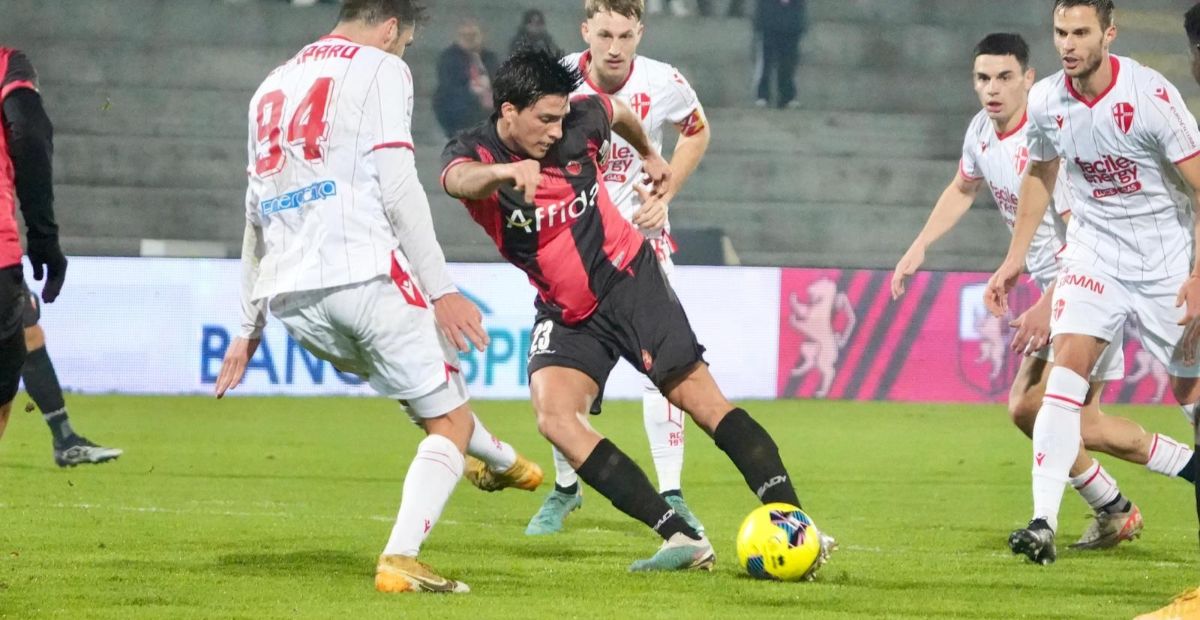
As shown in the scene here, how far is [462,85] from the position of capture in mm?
17625

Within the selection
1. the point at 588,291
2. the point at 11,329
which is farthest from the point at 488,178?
the point at 11,329

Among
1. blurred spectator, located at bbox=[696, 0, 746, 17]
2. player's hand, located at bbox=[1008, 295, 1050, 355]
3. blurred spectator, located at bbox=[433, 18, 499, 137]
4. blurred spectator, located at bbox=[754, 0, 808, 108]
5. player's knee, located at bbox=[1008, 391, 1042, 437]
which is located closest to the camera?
player's hand, located at bbox=[1008, 295, 1050, 355]

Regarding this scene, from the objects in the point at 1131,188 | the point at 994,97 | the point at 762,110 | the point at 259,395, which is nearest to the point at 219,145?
the point at 259,395

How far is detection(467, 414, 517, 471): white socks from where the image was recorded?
5996 millimetres

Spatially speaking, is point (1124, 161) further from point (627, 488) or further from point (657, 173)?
point (627, 488)

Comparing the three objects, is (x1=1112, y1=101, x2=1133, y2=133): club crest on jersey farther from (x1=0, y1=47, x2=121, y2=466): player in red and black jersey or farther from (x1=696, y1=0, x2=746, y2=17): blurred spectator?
(x1=696, y1=0, x2=746, y2=17): blurred spectator

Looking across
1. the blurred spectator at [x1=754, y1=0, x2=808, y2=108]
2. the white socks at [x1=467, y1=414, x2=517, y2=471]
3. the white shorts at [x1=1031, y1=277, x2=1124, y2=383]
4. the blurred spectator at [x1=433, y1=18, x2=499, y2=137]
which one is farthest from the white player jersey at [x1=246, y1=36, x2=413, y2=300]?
the blurred spectator at [x1=754, y1=0, x2=808, y2=108]

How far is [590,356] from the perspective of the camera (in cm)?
601

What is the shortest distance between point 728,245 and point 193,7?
6719 millimetres

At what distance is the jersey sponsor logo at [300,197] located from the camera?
542 cm

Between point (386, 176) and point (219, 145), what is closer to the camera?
point (386, 176)

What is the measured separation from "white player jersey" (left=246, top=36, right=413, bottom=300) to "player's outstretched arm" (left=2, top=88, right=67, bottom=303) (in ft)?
2.38

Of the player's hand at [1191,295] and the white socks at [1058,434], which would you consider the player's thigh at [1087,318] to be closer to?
the white socks at [1058,434]

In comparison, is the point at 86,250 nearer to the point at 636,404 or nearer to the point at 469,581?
the point at 636,404
